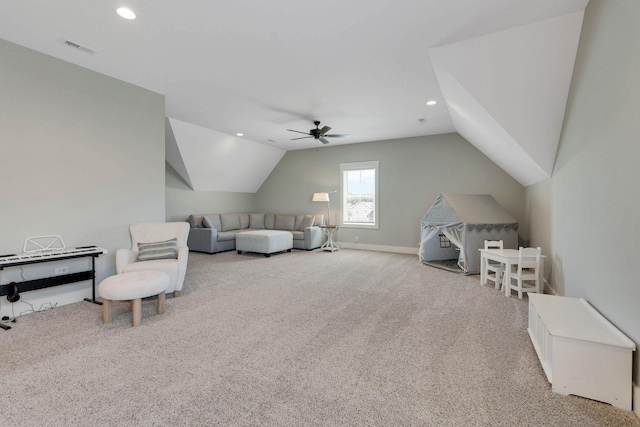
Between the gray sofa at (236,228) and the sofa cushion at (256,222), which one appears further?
the sofa cushion at (256,222)

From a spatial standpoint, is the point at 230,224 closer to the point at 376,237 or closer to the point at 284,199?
the point at 284,199

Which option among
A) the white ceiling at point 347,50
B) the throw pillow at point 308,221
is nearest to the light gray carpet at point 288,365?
the white ceiling at point 347,50

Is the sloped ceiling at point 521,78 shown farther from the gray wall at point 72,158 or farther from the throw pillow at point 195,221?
the throw pillow at point 195,221

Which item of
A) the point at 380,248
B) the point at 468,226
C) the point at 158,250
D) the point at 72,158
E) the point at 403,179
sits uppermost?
the point at 403,179

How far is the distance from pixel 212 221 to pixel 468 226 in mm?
5903

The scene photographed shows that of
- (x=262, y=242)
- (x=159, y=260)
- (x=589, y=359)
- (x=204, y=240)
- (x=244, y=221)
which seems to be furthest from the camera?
(x=244, y=221)

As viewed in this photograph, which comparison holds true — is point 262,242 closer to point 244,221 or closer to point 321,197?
point 321,197

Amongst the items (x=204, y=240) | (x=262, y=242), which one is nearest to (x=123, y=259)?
(x=262, y=242)

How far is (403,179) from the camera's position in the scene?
7.09 m

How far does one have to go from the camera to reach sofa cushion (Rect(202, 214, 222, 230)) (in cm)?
723

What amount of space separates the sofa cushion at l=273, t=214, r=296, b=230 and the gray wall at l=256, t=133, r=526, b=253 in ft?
1.99

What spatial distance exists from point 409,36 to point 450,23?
1.23 feet

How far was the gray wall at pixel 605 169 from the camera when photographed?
1.76m

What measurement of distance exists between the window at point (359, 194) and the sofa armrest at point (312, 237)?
855 mm
